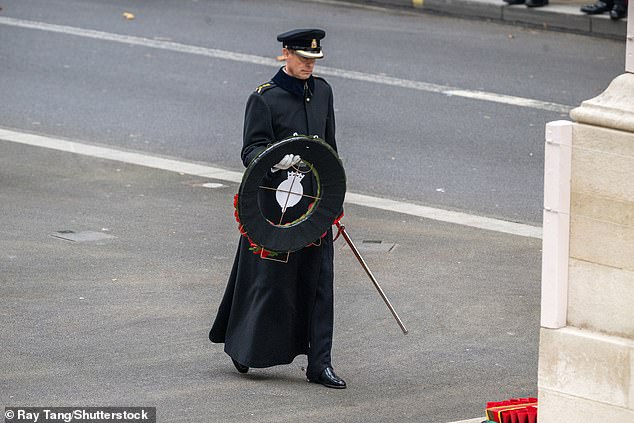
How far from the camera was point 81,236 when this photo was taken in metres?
10.7

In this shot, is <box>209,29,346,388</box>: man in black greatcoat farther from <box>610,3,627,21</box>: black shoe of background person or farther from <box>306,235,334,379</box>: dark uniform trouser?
<box>610,3,627,21</box>: black shoe of background person

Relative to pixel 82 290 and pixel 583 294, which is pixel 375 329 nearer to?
pixel 82 290

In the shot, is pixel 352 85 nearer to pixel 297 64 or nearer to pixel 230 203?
pixel 230 203

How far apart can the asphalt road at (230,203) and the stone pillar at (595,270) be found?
40.2 inches

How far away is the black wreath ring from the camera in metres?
7.43

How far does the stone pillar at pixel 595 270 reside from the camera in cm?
609

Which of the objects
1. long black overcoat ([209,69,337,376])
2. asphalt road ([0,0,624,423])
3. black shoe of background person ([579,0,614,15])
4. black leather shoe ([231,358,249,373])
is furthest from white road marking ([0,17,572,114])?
black leather shoe ([231,358,249,373])

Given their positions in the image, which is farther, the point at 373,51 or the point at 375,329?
the point at 373,51

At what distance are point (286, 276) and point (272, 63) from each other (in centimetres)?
977

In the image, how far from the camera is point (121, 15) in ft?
66.6

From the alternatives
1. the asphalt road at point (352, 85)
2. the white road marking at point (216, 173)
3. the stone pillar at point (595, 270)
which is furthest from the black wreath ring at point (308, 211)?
the asphalt road at point (352, 85)

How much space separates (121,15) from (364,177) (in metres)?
8.42

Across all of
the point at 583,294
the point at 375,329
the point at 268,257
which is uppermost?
the point at 583,294

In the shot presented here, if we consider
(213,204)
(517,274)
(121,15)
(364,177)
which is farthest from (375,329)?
(121,15)
